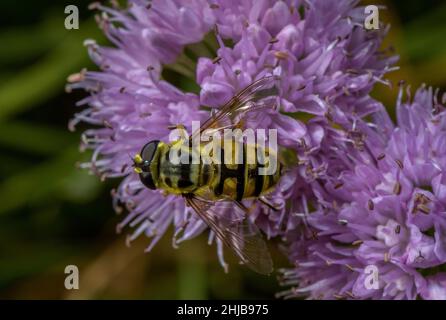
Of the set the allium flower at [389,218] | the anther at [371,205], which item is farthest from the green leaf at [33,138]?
the anther at [371,205]

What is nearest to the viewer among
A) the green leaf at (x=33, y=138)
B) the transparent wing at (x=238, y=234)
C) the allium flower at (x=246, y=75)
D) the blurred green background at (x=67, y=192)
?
the transparent wing at (x=238, y=234)

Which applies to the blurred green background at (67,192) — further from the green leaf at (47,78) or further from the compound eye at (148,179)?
the compound eye at (148,179)

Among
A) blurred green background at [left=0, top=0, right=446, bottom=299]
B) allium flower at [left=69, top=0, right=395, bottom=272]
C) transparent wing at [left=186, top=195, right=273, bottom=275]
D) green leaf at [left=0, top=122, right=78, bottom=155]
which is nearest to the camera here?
transparent wing at [left=186, top=195, right=273, bottom=275]

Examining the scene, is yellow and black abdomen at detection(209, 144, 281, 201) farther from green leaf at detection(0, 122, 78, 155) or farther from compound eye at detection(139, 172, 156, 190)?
green leaf at detection(0, 122, 78, 155)

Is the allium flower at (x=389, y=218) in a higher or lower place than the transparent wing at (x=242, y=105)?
lower

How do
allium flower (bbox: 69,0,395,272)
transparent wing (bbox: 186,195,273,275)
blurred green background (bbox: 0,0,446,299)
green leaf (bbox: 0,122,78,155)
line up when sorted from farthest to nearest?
green leaf (bbox: 0,122,78,155), blurred green background (bbox: 0,0,446,299), allium flower (bbox: 69,0,395,272), transparent wing (bbox: 186,195,273,275)

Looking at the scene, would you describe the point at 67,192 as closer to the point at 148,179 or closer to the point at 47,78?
the point at 47,78

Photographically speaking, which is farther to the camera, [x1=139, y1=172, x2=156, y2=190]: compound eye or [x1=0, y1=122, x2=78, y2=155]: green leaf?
[x1=0, y1=122, x2=78, y2=155]: green leaf

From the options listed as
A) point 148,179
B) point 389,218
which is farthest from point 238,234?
point 389,218

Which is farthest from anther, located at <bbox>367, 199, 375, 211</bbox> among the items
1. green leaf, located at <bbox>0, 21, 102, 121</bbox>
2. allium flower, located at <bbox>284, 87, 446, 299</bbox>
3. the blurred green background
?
green leaf, located at <bbox>0, 21, 102, 121</bbox>
